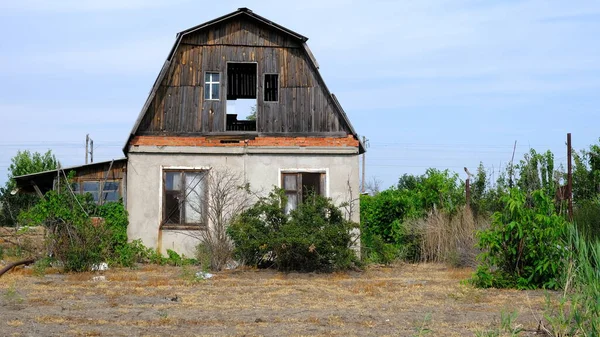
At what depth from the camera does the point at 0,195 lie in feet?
139

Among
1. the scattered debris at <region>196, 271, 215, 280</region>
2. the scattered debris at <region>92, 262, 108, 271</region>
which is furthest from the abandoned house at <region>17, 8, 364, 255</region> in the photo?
the scattered debris at <region>196, 271, 215, 280</region>

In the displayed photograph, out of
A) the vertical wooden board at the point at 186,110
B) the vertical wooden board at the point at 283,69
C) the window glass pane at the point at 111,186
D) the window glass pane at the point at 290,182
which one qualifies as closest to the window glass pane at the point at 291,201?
the window glass pane at the point at 290,182

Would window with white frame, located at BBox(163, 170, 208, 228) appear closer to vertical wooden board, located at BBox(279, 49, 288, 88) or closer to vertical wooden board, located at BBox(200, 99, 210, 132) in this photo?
vertical wooden board, located at BBox(200, 99, 210, 132)

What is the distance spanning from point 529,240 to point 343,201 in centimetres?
685

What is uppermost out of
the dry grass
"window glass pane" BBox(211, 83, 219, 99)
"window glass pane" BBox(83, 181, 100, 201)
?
"window glass pane" BBox(211, 83, 219, 99)

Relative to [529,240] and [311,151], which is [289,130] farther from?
[529,240]

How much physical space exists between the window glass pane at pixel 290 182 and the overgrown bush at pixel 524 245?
6.76 m

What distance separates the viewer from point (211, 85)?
21.5 m

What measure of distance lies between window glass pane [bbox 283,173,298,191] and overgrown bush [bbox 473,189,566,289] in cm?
676

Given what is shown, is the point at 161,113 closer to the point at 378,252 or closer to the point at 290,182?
the point at 290,182

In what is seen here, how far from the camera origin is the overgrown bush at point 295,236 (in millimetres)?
18203

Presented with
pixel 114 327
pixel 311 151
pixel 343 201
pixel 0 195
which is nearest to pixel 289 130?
pixel 311 151

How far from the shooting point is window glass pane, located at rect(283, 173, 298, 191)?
21.3 metres

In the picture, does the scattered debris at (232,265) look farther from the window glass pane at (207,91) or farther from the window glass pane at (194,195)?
the window glass pane at (207,91)
